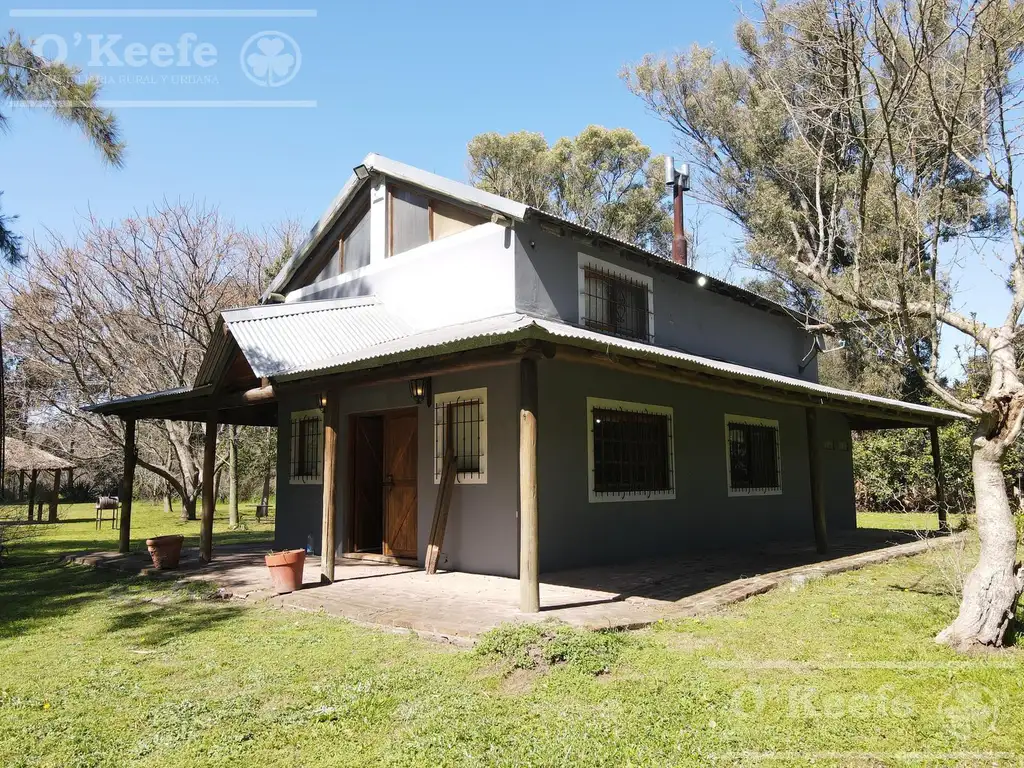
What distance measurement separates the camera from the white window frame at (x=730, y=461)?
12477 millimetres

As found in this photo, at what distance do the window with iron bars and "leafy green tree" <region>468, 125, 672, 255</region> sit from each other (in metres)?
15.7

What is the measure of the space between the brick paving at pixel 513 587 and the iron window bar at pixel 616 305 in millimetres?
3565

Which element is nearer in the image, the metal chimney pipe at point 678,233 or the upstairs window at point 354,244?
the upstairs window at point 354,244

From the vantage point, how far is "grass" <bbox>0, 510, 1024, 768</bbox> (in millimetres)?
3699

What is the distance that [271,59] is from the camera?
1050 centimetres

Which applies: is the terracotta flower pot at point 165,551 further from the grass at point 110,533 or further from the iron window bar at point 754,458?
the iron window bar at point 754,458

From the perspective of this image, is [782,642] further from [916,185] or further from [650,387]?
[650,387]

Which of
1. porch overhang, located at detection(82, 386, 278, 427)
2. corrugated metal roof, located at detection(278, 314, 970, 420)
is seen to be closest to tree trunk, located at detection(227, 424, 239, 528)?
porch overhang, located at detection(82, 386, 278, 427)

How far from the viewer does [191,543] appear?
573 inches

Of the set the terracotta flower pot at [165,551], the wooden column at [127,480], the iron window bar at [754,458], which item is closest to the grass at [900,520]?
the iron window bar at [754,458]

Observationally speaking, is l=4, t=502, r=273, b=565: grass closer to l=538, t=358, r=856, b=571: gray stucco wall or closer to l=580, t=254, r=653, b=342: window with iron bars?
l=538, t=358, r=856, b=571: gray stucco wall

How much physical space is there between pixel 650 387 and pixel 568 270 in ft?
7.54

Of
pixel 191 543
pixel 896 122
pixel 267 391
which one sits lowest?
pixel 191 543

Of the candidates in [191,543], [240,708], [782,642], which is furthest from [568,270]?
[191,543]
